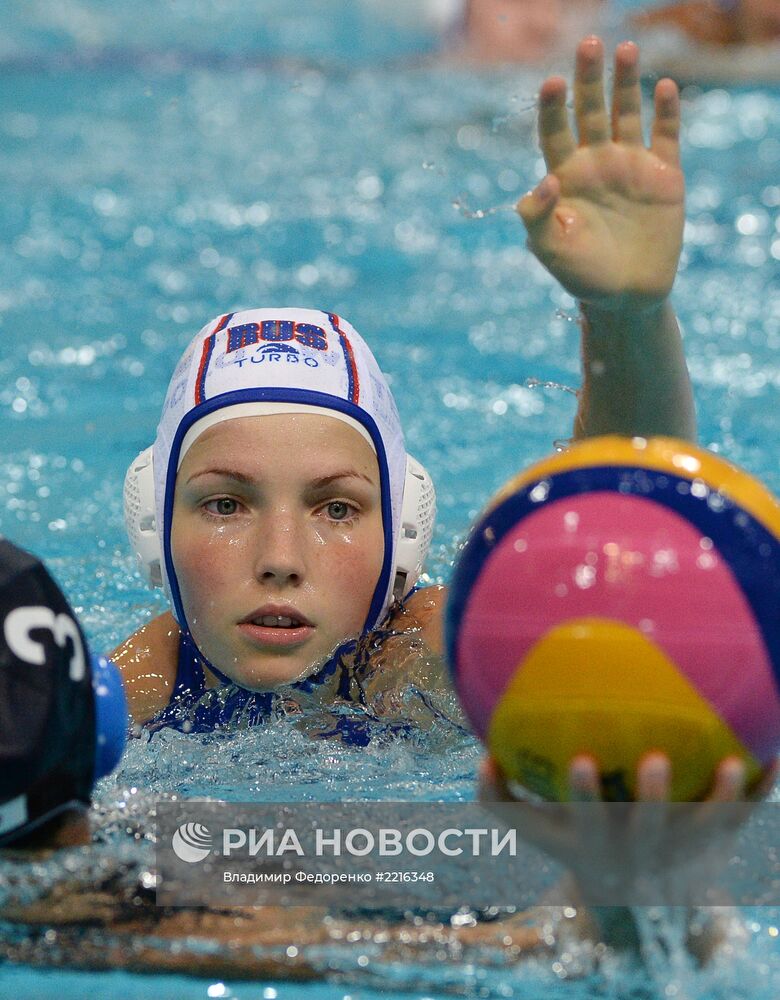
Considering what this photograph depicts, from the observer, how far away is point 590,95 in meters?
2.60

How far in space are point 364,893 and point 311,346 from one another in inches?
48.7

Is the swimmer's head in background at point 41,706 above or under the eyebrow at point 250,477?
under

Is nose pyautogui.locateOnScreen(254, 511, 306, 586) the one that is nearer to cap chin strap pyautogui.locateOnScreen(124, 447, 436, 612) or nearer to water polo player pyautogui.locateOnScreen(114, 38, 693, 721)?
water polo player pyautogui.locateOnScreen(114, 38, 693, 721)

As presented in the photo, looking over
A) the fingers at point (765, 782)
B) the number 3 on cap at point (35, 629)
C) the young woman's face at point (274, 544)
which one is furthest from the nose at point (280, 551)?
the fingers at point (765, 782)

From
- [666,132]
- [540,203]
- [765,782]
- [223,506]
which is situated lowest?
[765,782]

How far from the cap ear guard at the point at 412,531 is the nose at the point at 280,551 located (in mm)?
298

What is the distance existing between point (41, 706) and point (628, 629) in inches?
28.2

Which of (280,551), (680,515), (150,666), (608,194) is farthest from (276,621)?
(680,515)

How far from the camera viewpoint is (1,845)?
1896 mm

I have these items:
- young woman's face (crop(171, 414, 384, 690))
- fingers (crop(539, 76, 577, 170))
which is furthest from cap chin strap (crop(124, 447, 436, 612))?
fingers (crop(539, 76, 577, 170))

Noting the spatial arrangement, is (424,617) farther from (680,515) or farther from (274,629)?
(680,515)

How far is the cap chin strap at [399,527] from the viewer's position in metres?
2.87

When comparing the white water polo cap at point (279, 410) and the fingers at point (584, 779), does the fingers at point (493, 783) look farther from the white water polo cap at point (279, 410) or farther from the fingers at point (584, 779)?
the white water polo cap at point (279, 410)

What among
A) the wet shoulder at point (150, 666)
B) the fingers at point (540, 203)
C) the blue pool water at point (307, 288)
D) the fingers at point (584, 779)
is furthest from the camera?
the wet shoulder at point (150, 666)
